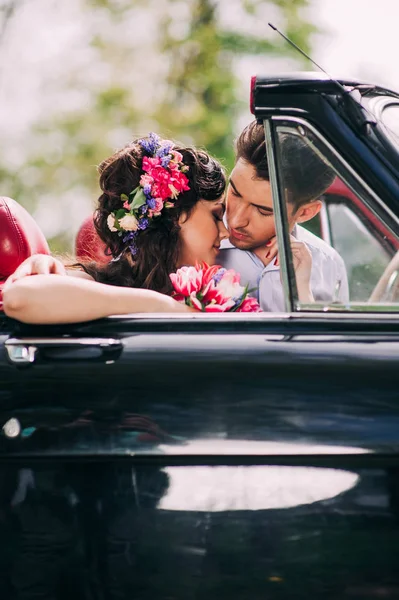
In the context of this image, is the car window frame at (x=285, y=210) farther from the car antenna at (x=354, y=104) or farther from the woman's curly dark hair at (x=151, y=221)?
the woman's curly dark hair at (x=151, y=221)

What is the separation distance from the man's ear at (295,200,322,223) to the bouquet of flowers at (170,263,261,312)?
34 cm

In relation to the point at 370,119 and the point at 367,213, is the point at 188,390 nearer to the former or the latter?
the point at 367,213

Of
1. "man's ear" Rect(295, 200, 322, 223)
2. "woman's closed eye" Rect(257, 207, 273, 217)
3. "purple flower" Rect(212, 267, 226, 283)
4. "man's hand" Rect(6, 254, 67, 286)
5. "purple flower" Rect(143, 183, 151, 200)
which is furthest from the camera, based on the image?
"purple flower" Rect(143, 183, 151, 200)

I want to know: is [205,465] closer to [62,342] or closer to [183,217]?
[62,342]

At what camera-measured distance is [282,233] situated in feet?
6.22

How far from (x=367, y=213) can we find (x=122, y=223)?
45.2 inches

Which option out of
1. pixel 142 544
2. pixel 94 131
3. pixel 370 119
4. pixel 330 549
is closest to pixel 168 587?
pixel 142 544

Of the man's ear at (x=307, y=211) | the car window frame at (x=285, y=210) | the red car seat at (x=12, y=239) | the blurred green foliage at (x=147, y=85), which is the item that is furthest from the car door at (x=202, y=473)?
the blurred green foliage at (x=147, y=85)

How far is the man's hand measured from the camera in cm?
216

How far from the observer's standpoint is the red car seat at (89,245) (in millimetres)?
3094

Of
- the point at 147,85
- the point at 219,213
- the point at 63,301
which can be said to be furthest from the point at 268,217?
the point at 147,85

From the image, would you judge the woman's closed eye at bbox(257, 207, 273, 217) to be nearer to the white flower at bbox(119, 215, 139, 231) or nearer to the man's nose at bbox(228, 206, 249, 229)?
the man's nose at bbox(228, 206, 249, 229)

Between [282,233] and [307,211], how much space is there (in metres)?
0.10

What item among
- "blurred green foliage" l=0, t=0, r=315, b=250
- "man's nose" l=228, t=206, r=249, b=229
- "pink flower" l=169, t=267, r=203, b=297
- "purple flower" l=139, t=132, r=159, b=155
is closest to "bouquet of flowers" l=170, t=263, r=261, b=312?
"pink flower" l=169, t=267, r=203, b=297
